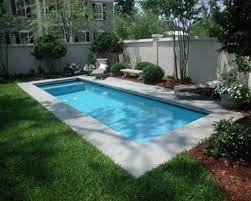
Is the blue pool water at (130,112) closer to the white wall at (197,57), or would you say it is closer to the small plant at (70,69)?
the white wall at (197,57)

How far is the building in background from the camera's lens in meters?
20.1

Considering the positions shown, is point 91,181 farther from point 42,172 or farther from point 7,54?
point 7,54

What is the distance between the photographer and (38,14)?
21.4 m

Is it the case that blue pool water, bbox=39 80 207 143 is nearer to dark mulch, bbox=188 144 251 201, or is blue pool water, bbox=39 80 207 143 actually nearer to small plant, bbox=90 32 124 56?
dark mulch, bbox=188 144 251 201

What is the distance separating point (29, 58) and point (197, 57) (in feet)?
30.3

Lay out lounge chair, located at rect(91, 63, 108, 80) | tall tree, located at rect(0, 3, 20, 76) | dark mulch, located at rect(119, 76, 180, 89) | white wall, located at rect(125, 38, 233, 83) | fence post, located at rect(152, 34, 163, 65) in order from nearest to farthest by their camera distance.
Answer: white wall, located at rect(125, 38, 233, 83) < dark mulch, located at rect(119, 76, 180, 89) < fence post, located at rect(152, 34, 163, 65) < tall tree, located at rect(0, 3, 20, 76) < lounge chair, located at rect(91, 63, 108, 80)

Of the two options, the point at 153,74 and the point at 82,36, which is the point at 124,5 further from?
the point at 153,74

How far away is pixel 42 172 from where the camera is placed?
402 centimetres

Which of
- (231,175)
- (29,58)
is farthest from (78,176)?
(29,58)

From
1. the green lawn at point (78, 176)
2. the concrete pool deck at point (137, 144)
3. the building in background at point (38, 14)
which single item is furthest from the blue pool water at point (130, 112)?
the building in background at point (38, 14)

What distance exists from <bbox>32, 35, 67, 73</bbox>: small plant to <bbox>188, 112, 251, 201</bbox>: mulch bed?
11.2 m

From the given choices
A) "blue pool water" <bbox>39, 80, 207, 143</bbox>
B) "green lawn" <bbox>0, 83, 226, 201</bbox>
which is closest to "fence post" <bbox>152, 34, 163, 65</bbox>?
"blue pool water" <bbox>39, 80, 207, 143</bbox>

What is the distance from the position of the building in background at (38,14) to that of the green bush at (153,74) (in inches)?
348

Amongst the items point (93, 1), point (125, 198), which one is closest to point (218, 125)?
point (125, 198)
